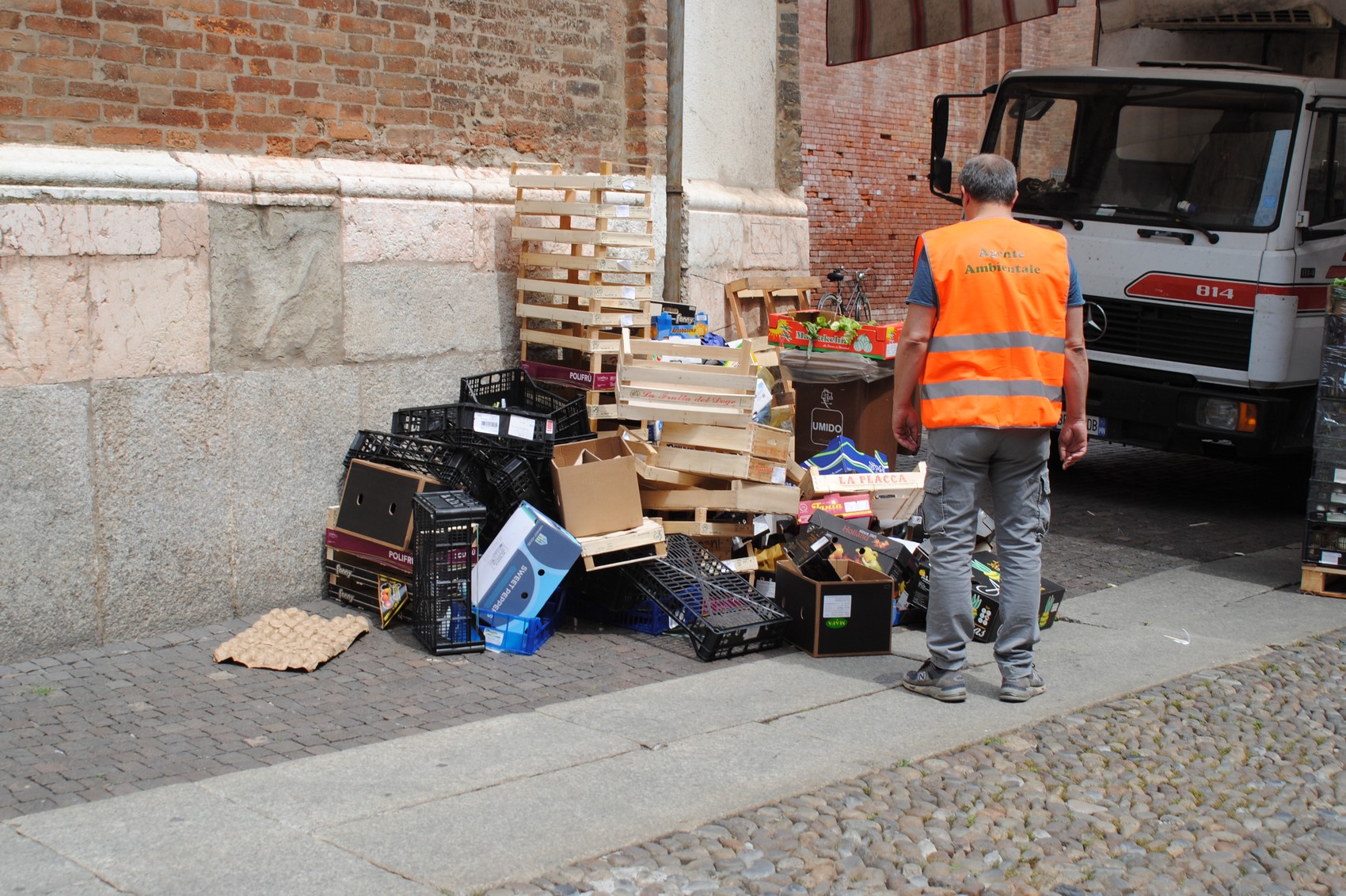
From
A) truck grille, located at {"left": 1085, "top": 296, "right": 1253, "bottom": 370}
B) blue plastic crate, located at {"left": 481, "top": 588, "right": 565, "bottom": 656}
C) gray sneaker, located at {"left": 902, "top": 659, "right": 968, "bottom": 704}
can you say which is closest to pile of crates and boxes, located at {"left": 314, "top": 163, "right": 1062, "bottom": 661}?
blue plastic crate, located at {"left": 481, "top": 588, "right": 565, "bottom": 656}

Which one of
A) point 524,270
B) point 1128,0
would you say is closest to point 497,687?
point 524,270

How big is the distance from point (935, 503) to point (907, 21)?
261 inches

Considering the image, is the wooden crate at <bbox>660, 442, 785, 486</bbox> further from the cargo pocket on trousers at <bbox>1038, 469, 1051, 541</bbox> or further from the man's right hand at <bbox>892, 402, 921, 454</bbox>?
the cargo pocket on trousers at <bbox>1038, 469, 1051, 541</bbox>

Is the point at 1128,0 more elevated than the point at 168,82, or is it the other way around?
the point at 1128,0

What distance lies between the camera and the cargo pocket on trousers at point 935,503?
17.4ft

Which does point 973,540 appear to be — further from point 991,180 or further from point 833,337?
point 833,337

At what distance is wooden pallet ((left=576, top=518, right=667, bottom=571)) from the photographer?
5.97 metres

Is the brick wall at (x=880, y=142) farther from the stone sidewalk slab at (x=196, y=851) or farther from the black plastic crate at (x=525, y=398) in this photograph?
the stone sidewalk slab at (x=196, y=851)

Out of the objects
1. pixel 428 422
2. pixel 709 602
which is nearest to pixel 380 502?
pixel 428 422

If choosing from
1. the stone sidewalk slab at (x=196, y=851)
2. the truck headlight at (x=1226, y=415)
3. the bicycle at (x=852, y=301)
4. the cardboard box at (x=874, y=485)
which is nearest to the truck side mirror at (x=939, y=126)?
the truck headlight at (x=1226, y=415)

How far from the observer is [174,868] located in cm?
362

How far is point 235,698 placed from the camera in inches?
206

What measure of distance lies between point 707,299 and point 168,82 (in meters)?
3.70

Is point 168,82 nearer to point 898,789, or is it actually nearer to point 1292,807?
point 898,789
